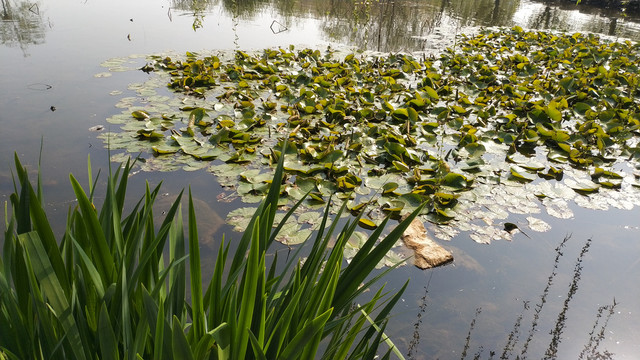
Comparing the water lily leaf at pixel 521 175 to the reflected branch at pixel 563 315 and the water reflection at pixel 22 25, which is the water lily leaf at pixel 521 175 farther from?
the water reflection at pixel 22 25

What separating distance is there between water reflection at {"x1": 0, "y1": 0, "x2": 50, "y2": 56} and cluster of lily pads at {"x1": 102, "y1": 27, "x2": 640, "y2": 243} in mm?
1853

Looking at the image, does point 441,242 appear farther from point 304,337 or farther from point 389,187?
point 304,337

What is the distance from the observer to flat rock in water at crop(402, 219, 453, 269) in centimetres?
234

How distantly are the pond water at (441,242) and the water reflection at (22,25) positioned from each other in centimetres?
3

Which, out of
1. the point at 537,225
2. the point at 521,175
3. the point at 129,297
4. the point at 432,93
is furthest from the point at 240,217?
the point at 432,93

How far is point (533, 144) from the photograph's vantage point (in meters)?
3.79

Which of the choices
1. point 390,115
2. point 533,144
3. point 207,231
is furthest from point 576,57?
point 207,231

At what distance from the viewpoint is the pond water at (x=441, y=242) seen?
196 cm

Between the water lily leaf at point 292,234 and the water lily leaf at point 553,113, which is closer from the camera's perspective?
the water lily leaf at point 292,234

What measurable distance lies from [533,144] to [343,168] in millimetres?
1901

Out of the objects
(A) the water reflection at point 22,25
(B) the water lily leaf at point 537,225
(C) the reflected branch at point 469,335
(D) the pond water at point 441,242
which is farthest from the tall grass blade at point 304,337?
(A) the water reflection at point 22,25

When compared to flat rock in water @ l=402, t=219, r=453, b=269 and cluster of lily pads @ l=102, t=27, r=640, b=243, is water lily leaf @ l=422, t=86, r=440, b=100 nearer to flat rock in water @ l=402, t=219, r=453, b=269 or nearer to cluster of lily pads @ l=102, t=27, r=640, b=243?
cluster of lily pads @ l=102, t=27, r=640, b=243

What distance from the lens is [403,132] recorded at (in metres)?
3.73

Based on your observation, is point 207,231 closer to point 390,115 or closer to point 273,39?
point 390,115
